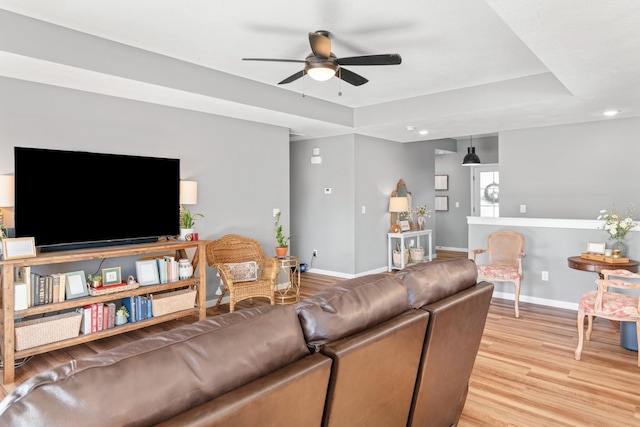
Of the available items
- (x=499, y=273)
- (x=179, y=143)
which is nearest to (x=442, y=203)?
(x=499, y=273)

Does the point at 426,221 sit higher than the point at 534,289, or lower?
higher

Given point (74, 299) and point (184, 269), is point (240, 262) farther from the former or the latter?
point (74, 299)

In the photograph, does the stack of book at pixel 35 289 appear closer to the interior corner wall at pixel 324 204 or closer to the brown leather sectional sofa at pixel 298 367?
the brown leather sectional sofa at pixel 298 367

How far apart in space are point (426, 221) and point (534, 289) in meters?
3.47

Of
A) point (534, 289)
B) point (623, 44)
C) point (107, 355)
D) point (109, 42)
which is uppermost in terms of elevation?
point (109, 42)

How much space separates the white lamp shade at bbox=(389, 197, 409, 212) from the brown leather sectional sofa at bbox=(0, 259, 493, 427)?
5001 mm

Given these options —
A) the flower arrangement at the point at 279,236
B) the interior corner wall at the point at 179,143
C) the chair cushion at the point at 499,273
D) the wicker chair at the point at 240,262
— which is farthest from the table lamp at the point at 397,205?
the wicker chair at the point at 240,262

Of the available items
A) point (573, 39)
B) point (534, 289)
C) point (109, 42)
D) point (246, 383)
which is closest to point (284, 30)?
point (109, 42)

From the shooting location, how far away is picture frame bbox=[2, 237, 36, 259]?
300 centimetres

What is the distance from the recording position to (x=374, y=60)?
10.0 feet

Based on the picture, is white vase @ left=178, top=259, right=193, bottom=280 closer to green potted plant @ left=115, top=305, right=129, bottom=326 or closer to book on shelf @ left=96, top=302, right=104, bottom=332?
green potted plant @ left=115, top=305, right=129, bottom=326

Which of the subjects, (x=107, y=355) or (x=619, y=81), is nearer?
(x=107, y=355)

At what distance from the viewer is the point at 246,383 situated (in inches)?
43.0

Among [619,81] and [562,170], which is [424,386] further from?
[562,170]
